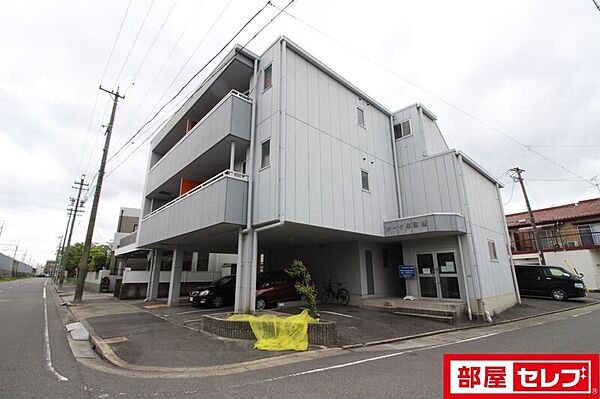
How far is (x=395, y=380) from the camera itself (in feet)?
15.2

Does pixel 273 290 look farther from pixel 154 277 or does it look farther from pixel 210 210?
pixel 154 277

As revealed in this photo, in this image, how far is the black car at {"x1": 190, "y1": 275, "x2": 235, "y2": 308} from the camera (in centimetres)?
1379

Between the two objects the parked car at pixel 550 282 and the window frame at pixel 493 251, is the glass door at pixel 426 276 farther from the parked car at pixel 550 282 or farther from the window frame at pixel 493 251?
the parked car at pixel 550 282

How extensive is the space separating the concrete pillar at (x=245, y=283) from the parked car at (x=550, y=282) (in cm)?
1663

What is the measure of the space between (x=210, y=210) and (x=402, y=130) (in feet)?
34.7

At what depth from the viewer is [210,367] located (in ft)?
18.8

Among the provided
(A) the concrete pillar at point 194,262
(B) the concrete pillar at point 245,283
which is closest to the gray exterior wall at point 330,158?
(B) the concrete pillar at point 245,283

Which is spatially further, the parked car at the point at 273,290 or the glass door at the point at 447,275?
the parked car at the point at 273,290

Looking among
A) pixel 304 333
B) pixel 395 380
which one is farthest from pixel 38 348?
pixel 395 380

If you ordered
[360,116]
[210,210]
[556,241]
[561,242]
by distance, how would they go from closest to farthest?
[210,210]
[360,116]
[561,242]
[556,241]

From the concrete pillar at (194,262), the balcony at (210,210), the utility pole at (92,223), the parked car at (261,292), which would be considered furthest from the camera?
Answer: the concrete pillar at (194,262)

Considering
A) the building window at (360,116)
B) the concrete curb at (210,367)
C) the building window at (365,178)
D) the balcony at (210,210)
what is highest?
the building window at (360,116)

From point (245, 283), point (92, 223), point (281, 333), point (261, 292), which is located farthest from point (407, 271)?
point (92, 223)

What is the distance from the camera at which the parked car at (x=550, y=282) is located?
52.2 ft
